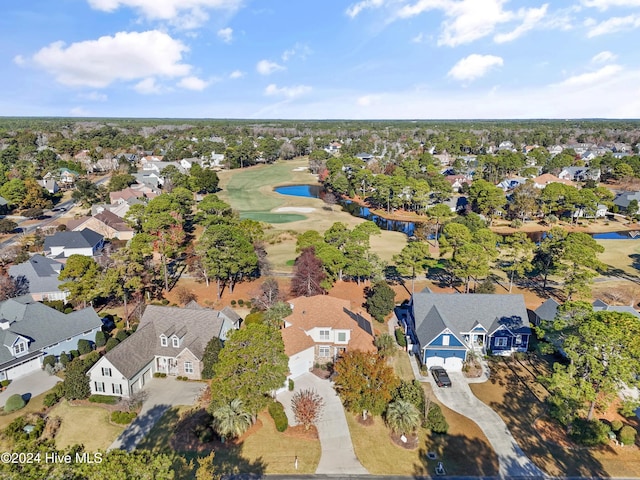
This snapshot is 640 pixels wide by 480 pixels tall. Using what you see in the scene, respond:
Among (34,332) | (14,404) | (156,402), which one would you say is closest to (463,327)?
(156,402)

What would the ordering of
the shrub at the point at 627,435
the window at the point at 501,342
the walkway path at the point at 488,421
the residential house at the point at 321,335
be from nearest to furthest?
the walkway path at the point at 488,421 → the shrub at the point at 627,435 → the residential house at the point at 321,335 → the window at the point at 501,342

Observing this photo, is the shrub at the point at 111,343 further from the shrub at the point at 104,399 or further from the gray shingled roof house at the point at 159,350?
the shrub at the point at 104,399

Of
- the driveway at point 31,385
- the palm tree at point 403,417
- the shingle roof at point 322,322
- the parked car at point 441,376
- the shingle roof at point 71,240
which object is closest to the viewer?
the palm tree at point 403,417

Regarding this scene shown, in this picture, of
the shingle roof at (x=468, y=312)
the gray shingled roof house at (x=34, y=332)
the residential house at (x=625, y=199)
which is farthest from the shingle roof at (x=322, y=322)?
the residential house at (x=625, y=199)

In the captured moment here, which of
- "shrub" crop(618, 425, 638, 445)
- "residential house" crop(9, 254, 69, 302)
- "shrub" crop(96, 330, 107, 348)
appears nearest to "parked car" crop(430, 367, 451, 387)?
"shrub" crop(618, 425, 638, 445)

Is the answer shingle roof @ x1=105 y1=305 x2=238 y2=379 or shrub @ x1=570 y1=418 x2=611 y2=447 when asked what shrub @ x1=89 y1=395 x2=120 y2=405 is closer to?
shingle roof @ x1=105 y1=305 x2=238 y2=379

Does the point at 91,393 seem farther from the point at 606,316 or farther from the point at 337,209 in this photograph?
the point at 337,209
